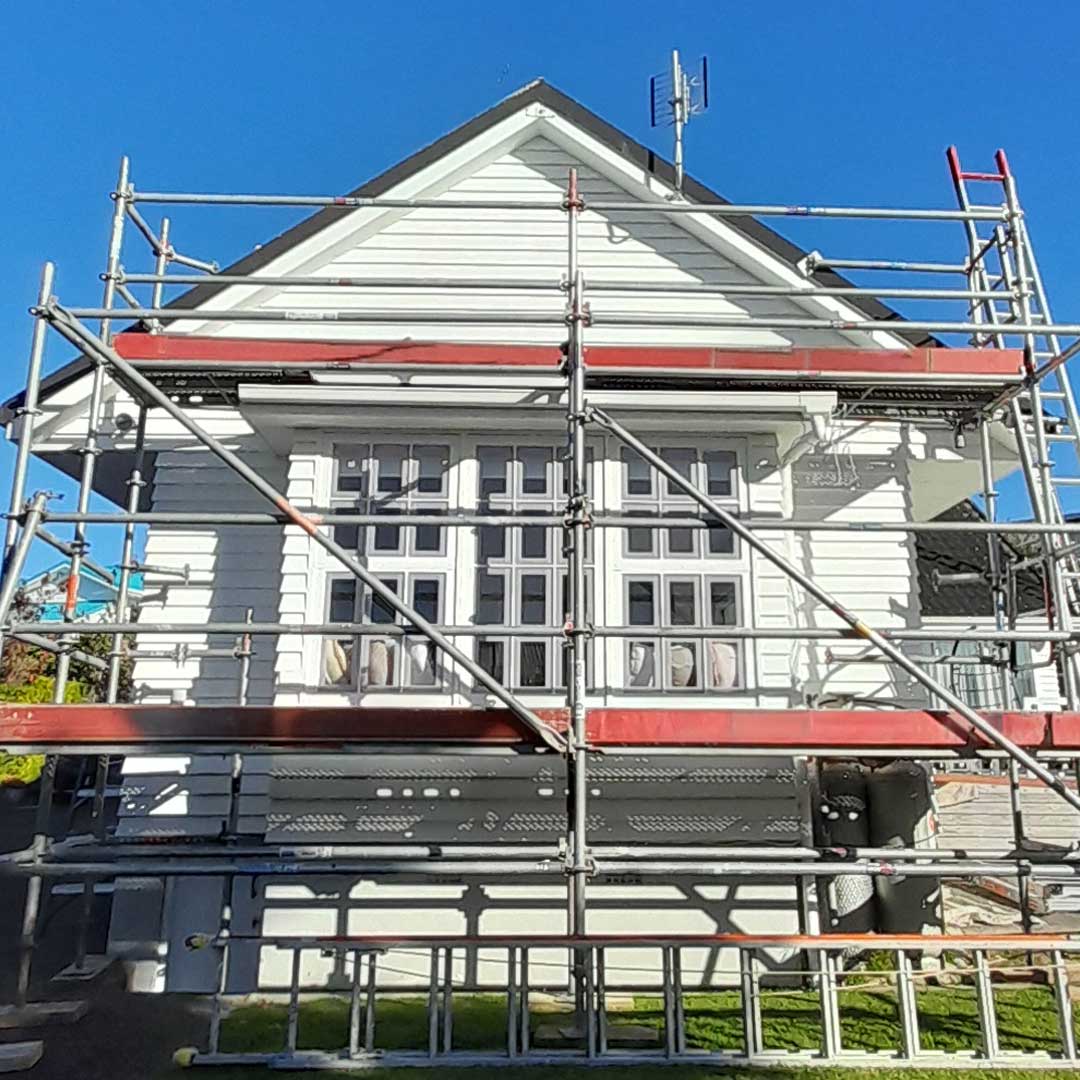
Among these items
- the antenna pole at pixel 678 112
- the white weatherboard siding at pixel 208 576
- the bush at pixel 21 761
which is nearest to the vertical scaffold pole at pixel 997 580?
the antenna pole at pixel 678 112

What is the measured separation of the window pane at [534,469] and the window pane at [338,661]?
192cm

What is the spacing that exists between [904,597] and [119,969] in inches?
279

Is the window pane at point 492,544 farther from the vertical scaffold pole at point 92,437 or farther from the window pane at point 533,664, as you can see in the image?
the vertical scaffold pole at point 92,437

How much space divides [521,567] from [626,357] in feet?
6.19

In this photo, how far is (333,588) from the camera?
7984 millimetres

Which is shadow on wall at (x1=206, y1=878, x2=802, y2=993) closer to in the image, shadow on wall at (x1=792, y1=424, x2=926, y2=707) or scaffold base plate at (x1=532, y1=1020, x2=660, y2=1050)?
scaffold base plate at (x1=532, y1=1020, x2=660, y2=1050)

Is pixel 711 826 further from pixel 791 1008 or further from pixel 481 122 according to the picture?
pixel 481 122

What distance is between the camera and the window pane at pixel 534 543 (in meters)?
8.15

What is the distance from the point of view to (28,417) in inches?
235

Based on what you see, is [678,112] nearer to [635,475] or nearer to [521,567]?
[635,475]

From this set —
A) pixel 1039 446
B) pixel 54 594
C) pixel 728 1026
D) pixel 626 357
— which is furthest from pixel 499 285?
pixel 54 594

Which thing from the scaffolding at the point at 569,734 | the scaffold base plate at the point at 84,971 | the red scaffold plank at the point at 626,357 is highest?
the red scaffold plank at the point at 626,357

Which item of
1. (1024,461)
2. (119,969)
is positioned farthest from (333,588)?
(1024,461)

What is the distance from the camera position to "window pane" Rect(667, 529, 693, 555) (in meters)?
8.16
